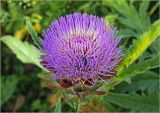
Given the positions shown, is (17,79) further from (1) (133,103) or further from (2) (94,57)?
(2) (94,57)

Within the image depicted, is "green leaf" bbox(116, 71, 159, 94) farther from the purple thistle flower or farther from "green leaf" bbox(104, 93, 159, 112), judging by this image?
the purple thistle flower

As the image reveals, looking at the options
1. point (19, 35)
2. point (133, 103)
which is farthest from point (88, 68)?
point (19, 35)

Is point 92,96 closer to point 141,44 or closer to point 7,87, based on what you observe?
point 141,44

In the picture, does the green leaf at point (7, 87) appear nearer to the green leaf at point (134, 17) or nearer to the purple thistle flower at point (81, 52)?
the green leaf at point (134, 17)

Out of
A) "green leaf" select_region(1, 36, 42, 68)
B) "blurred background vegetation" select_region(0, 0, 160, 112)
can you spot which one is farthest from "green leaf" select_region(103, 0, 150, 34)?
"green leaf" select_region(1, 36, 42, 68)

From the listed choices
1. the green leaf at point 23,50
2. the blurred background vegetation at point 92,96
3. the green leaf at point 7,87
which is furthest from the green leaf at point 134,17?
the green leaf at point 7,87

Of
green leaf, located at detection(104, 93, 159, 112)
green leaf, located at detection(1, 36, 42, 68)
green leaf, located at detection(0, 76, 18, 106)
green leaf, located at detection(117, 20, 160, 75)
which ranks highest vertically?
green leaf, located at detection(1, 36, 42, 68)

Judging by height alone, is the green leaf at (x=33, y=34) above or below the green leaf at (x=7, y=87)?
above
